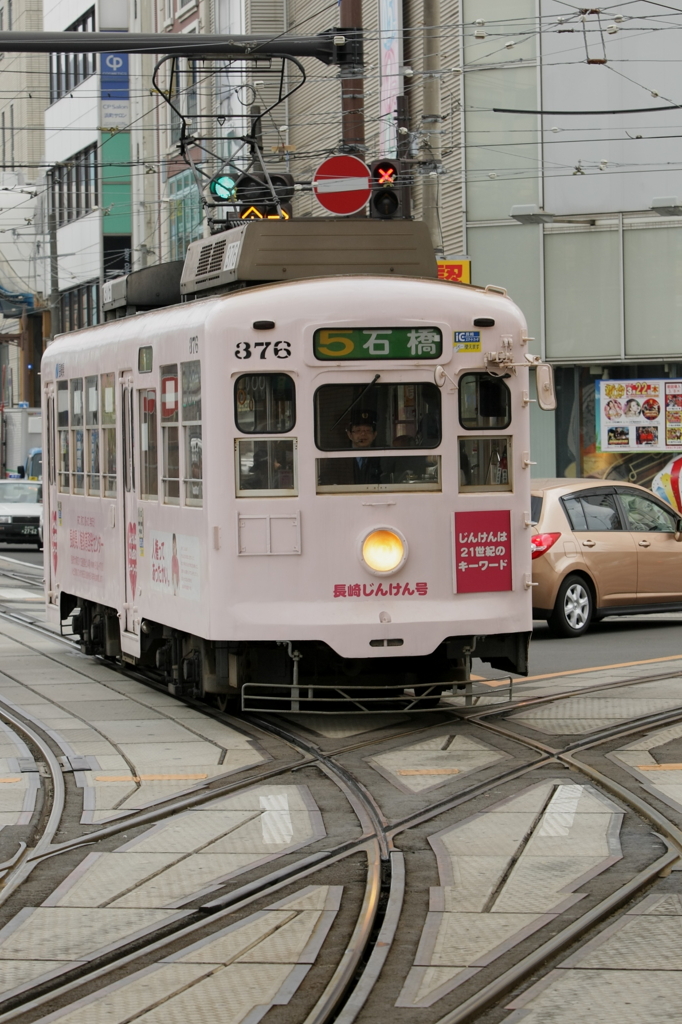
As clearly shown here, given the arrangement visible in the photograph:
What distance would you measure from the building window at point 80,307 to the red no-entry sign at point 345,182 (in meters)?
33.8

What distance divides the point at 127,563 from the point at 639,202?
639 inches

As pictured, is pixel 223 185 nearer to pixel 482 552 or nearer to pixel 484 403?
pixel 484 403

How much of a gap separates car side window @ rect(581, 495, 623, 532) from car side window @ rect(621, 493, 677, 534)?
167 millimetres

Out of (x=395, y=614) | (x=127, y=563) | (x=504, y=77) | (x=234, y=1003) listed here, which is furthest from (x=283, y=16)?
(x=234, y=1003)

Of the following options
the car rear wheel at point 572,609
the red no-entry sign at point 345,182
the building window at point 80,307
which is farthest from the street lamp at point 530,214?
the building window at point 80,307

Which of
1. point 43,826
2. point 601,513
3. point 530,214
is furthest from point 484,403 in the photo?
point 530,214

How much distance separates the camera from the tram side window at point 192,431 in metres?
11.1

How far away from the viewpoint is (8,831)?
809 centimetres

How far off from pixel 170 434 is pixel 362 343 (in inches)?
69.5

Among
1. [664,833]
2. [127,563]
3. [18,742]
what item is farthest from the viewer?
[127,563]

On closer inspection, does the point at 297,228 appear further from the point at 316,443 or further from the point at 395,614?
the point at 395,614

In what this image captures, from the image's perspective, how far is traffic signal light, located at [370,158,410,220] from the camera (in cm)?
1419

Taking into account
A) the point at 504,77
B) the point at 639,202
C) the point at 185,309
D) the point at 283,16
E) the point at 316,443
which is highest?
the point at 283,16

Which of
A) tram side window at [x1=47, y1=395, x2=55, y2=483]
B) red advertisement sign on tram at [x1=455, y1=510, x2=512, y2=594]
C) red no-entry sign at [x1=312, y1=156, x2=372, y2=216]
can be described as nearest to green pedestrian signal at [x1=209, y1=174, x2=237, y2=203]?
red no-entry sign at [x1=312, y1=156, x2=372, y2=216]
